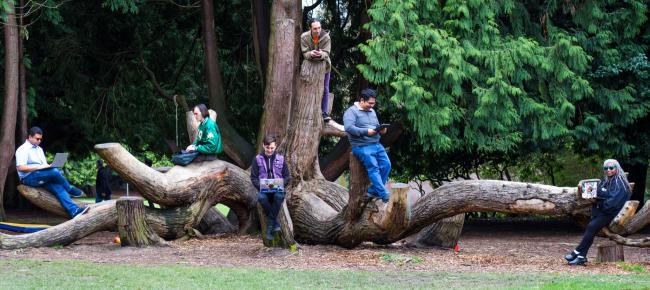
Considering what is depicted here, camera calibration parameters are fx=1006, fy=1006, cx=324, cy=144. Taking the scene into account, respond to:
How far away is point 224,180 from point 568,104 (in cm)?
672

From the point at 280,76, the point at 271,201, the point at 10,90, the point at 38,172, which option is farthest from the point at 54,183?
the point at 10,90

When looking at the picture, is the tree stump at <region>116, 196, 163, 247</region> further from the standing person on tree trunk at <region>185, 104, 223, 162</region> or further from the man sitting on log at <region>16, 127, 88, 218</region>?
the standing person on tree trunk at <region>185, 104, 223, 162</region>

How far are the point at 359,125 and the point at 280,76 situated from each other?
3050 mm

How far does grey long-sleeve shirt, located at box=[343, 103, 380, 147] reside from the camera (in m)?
13.7

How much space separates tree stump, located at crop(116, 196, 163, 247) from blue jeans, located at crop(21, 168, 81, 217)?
3.34ft

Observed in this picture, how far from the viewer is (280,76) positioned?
16578 millimetres

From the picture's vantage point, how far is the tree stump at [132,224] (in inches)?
601

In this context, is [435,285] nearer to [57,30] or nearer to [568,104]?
[568,104]

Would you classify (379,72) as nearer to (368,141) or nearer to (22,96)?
(368,141)

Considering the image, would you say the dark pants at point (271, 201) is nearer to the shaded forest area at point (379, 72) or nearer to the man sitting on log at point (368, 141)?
the man sitting on log at point (368, 141)

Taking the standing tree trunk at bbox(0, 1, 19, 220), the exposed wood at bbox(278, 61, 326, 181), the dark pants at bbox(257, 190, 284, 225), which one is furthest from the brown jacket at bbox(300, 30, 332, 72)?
the standing tree trunk at bbox(0, 1, 19, 220)

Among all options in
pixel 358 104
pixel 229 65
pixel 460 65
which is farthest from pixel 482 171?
pixel 358 104

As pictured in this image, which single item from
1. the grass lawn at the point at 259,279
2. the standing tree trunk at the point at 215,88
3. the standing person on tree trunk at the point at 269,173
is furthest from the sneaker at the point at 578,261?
the standing tree trunk at the point at 215,88

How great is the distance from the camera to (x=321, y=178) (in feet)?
56.4
